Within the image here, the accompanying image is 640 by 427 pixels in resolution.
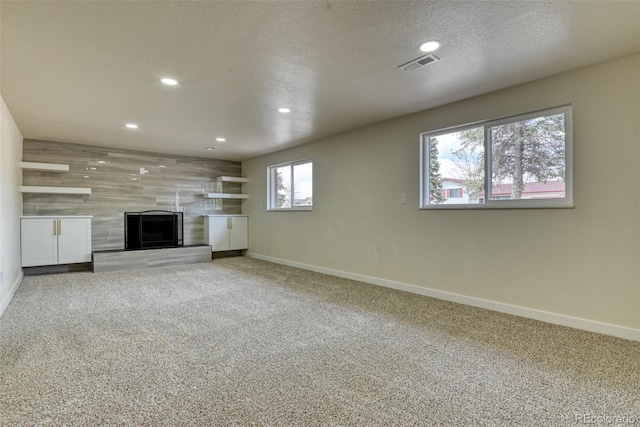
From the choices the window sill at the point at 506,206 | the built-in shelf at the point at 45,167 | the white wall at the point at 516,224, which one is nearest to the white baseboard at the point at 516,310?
the white wall at the point at 516,224

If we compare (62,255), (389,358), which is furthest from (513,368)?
(62,255)

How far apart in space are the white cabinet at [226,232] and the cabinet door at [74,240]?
2073 mm

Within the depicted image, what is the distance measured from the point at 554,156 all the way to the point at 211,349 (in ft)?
11.1

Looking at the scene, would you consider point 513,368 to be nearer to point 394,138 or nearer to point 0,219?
point 394,138

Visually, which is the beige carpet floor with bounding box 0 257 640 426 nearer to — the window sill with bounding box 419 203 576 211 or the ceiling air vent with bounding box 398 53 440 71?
the window sill with bounding box 419 203 576 211

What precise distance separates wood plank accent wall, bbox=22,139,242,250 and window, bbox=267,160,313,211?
4.40 feet

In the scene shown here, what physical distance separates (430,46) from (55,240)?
19.7 ft

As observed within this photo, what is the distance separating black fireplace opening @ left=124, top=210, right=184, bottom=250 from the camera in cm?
617

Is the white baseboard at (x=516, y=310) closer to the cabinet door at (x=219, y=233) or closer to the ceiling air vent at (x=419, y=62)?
the ceiling air vent at (x=419, y=62)

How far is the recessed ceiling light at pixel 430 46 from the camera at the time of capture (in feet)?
7.62

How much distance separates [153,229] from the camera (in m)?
6.41

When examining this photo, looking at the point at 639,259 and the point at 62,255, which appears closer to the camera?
the point at 639,259

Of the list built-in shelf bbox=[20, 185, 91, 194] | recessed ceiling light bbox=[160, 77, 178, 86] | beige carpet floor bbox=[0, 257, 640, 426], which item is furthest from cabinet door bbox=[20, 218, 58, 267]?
recessed ceiling light bbox=[160, 77, 178, 86]

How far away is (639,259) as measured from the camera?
2482 mm
